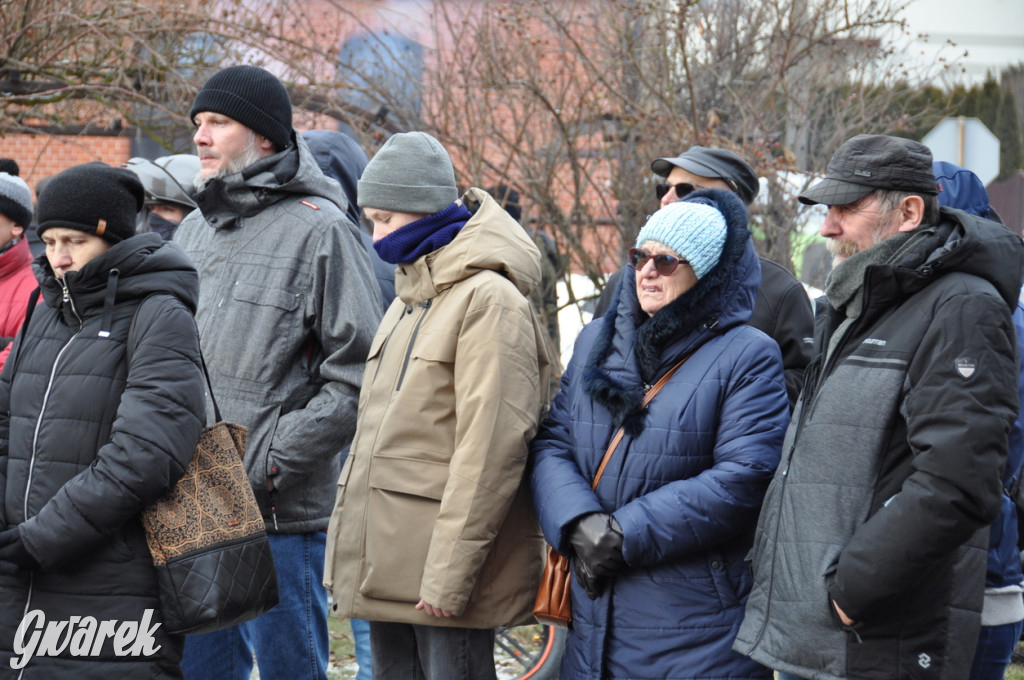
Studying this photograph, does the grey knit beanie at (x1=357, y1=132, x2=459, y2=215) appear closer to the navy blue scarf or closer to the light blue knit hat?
the navy blue scarf

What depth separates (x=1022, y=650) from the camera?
19.1 ft

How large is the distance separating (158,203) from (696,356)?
11.1 feet

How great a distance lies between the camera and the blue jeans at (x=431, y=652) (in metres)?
3.35

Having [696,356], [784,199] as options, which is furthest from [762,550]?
[784,199]

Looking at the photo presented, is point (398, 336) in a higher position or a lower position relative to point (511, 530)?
higher

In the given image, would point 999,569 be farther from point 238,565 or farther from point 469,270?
point 238,565

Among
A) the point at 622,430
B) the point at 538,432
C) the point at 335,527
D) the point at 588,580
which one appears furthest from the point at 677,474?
the point at 335,527

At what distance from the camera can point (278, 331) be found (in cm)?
383

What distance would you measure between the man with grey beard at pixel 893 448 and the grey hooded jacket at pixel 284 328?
153 centimetres

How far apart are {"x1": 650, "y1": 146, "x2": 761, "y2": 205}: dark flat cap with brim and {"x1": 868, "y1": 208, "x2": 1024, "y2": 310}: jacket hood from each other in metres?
1.68

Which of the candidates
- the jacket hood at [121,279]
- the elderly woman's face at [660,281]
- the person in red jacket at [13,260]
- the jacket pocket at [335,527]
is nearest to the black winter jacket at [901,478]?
the elderly woman's face at [660,281]

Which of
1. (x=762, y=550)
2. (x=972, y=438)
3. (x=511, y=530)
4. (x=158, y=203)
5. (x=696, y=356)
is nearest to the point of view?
(x=972, y=438)

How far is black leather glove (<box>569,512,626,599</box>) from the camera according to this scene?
9.88 feet

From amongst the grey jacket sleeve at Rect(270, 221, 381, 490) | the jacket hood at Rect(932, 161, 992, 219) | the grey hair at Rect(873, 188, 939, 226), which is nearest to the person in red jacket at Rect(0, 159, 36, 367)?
the grey jacket sleeve at Rect(270, 221, 381, 490)
